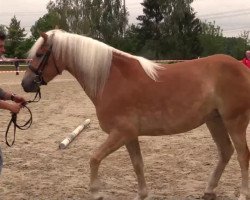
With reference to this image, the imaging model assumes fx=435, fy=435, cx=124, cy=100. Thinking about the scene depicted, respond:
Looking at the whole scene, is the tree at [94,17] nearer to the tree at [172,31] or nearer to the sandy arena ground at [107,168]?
the tree at [172,31]

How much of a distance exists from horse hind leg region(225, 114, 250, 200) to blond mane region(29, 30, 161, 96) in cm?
98

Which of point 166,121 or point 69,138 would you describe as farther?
point 69,138

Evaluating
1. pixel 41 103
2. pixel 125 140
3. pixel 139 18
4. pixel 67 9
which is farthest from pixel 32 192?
pixel 139 18

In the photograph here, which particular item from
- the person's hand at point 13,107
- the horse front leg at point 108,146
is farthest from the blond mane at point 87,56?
the person's hand at point 13,107

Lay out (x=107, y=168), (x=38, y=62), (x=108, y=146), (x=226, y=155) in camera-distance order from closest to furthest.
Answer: (x=108, y=146) < (x=38, y=62) < (x=226, y=155) < (x=107, y=168)

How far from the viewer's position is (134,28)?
205 feet

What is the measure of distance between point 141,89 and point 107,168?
2071mm

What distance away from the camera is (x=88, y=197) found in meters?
5.02

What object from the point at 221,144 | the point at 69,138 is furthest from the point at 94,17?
the point at 221,144

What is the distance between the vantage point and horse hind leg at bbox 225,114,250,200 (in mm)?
4633

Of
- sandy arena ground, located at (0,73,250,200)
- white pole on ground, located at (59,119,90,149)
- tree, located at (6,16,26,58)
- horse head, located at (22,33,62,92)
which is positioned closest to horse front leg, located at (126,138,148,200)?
sandy arena ground, located at (0,73,250,200)

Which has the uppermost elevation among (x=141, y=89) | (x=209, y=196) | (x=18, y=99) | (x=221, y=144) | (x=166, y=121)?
(x=141, y=89)

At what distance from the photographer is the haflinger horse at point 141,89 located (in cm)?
444

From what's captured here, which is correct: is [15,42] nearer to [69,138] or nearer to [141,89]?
[69,138]
